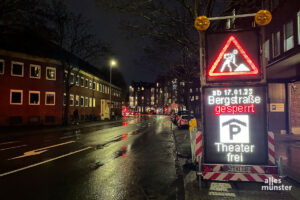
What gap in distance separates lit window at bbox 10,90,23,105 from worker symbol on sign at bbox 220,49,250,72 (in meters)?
27.3

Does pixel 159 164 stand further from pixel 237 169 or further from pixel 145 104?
pixel 145 104

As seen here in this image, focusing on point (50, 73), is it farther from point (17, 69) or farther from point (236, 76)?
point (236, 76)

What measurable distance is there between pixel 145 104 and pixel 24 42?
125 metres

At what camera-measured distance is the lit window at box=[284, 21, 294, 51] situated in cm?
1456

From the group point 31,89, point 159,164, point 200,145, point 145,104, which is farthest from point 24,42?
point 145,104

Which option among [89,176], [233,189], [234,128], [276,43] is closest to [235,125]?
[234,128]

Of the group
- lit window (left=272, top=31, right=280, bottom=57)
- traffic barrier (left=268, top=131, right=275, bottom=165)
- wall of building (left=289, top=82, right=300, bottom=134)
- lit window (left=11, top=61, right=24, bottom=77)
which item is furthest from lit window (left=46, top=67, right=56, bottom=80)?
traffic barrier (left=268, top=131, right=275, bottom=165)

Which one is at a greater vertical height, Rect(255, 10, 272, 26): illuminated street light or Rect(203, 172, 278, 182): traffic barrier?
Rect(255, 10, 272, 26): illuminated street light

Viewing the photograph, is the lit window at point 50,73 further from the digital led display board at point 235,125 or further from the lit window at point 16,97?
the digital led display board at point 235,125

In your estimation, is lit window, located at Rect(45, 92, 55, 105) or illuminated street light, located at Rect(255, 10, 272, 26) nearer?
illuminated street light, located at Rect(255, 10, 272, 26)

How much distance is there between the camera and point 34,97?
27.6 m

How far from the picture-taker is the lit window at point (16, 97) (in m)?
25.6

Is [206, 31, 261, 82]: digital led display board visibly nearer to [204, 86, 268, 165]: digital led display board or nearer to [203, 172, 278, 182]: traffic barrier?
[204, 86, 268, 165]: digital led display board

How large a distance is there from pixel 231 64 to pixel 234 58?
0.16 m
